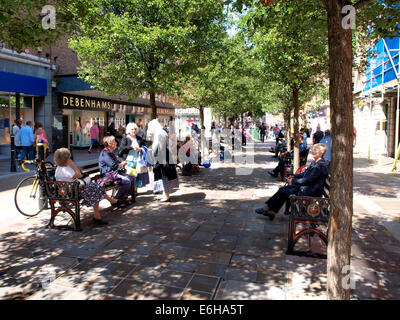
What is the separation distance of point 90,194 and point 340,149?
4.26 m

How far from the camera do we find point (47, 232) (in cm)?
548

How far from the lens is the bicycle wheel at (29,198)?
6.07 meters

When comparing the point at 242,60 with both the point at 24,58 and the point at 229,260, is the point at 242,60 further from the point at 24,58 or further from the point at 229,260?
the point at 229,260

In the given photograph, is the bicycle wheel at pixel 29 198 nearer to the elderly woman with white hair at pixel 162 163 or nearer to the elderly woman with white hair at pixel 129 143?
the elderly woman with white hair at pixel 129 143

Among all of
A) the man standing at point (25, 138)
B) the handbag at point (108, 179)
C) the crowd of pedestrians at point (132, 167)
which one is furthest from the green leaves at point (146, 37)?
the man standing at point (25, 138)

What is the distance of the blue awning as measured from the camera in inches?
576

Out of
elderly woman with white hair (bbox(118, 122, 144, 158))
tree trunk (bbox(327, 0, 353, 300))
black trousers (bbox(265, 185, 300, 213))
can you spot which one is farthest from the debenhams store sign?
tree trunk (bbox(327, 0, 353, 300))

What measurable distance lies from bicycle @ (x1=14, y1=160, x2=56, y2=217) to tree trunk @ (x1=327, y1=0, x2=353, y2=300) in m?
4.96

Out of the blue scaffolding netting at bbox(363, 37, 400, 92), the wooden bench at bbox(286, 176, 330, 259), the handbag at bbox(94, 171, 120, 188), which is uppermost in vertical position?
the blue scaffolding netting at bbox(363, 37, 400, 92)

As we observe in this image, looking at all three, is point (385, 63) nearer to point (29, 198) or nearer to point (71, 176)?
point (71, 176)

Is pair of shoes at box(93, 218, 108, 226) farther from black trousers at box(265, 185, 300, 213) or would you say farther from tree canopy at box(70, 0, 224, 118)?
tree canopy at box(70, 0, 224, 118)

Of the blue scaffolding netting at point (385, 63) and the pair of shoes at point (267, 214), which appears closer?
the pair of shoes at point (267, 214)

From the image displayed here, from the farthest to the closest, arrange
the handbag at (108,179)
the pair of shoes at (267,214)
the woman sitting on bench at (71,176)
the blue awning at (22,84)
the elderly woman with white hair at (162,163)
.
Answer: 1. the blue awning at (22,84)
2. the elderly woman with white hair at (162,163)
3. the handbag at (108,179)
4. the pair of shoes at (267,214)
5. the woman sitting on bench at (71,176)

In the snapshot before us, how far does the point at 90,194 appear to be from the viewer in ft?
18.8
